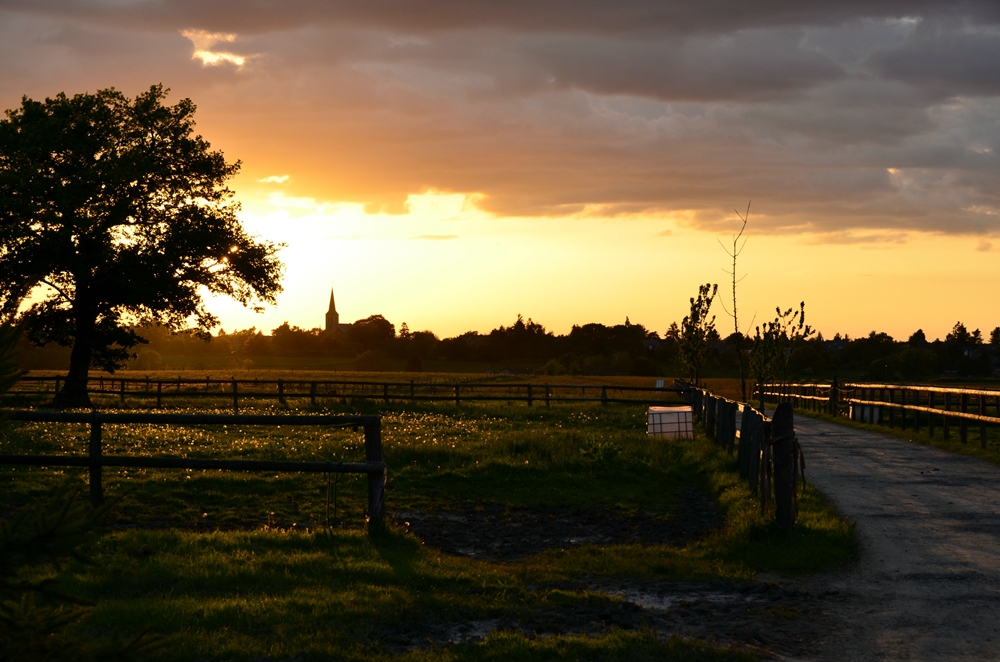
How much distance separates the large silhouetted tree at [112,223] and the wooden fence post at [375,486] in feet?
90.5

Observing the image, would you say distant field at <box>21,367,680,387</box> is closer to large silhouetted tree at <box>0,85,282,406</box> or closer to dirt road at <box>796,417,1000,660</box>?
large silhouetted tree at <box>0,85,282,406</box>

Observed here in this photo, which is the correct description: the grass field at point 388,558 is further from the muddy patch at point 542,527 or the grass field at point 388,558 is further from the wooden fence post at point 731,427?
the wooden fence post at point 731,427

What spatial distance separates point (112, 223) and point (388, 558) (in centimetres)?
3184

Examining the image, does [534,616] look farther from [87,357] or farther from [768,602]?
[87,357]

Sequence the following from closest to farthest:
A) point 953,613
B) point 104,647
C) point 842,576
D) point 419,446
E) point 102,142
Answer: point 104,647 → point 953,613 → point 842,576 → point 419,446 → point 102,142

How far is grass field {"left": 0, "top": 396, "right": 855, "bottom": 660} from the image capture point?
6.14m

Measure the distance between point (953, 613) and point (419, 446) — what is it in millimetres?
13343

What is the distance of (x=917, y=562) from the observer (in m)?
8.45

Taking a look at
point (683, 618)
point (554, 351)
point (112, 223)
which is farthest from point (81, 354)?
point (554, 351)

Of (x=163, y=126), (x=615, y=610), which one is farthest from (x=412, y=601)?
(x=163, y=126)

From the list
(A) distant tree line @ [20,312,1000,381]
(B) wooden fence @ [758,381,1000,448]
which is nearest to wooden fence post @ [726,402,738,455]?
(B) wooden fence @ [758,381,1000,448]

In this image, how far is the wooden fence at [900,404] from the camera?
1873 cm

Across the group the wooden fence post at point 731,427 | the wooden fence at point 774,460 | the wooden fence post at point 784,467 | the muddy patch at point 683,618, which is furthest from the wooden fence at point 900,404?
the muddy patch at point 683,618

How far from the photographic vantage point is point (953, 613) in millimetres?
6773
